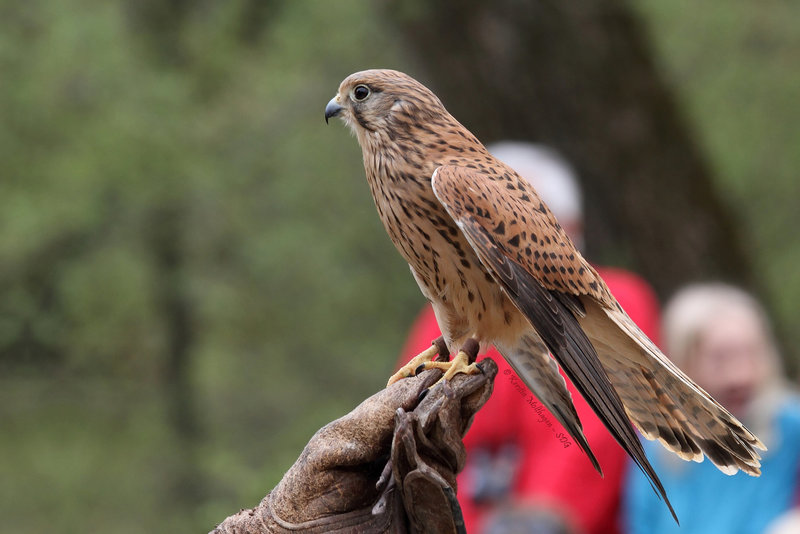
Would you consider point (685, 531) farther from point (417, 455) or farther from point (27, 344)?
point (27, 344)

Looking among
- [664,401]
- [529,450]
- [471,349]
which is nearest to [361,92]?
[471,349]

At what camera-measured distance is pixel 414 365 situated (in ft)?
7.11

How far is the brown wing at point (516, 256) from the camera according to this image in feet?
6.03

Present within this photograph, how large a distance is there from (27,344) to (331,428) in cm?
445

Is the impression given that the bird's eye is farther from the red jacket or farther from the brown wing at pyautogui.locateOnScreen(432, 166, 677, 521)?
the red jacket

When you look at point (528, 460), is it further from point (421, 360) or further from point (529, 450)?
point (421, 360)

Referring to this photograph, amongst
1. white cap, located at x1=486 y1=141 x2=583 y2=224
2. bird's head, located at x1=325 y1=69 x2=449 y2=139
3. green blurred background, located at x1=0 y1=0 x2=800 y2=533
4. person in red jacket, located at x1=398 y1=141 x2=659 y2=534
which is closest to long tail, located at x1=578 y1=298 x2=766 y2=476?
bird's head, located at x1=325 y1=69 x2=449 y2=139

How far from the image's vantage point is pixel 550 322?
1887 mm

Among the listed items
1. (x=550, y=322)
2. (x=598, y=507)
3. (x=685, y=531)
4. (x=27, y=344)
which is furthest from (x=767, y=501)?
(x=27, y=344)

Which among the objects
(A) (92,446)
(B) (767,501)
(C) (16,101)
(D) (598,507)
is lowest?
(B) (767,501)

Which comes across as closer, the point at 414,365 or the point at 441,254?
the point at 441,254

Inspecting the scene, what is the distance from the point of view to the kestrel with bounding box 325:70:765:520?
6.17 ft

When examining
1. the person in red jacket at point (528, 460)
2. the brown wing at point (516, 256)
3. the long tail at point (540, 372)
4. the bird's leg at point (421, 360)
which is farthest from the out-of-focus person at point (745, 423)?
the brown wing at point (516, 256)

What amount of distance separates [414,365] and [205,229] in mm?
6900
